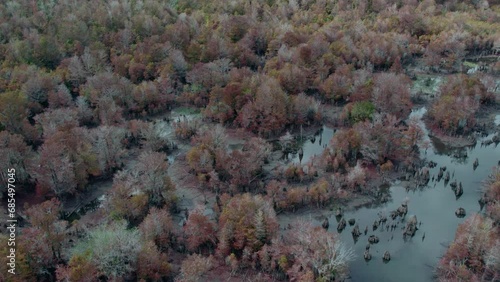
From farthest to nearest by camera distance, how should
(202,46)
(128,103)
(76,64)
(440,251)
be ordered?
(202,46) < (76,64) < (128,103) < (440,251)

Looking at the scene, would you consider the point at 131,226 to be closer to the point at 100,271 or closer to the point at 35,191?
the point at 100,271

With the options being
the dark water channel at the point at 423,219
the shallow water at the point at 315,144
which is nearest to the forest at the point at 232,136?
the shallow water at the point at 315,144

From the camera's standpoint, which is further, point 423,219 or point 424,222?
point 423,219

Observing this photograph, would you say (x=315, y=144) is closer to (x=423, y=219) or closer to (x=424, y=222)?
(x=423, y=219)

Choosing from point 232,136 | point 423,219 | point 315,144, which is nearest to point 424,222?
point 423,219

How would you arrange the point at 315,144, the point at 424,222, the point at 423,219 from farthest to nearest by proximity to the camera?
1. the point at 315,144
2. the point at 423,219
3. the point at 424,222

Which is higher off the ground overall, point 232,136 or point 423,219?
A: point 423,219

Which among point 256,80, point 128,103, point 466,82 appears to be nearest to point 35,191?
point 128,103
